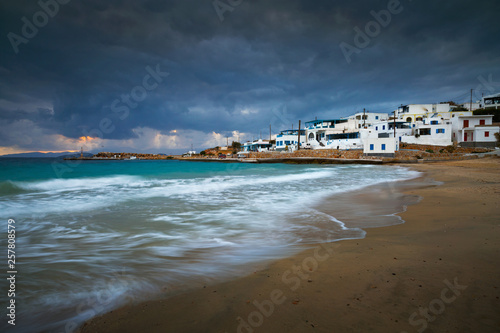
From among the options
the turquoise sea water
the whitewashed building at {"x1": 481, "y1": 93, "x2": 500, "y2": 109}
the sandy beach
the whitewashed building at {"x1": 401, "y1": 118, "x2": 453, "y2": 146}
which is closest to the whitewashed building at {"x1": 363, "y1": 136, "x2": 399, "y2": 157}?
the whitewashed building at {"x1": 401, "y1": 118, "x2": 453, "y2": 146}

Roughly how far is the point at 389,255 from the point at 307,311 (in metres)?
2.18

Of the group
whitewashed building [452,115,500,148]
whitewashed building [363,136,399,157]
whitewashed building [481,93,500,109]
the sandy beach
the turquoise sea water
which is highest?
whitewashed building [481,93,500,109]

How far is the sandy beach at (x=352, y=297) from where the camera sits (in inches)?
91.5

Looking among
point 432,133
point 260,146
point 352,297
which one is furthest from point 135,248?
point 260,146

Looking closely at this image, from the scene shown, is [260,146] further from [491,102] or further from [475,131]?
[491,102]

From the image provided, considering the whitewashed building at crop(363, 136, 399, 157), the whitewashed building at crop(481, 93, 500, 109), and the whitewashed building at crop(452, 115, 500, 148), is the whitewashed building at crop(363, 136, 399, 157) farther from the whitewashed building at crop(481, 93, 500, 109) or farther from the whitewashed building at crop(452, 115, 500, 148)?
the whitewashed building at crop(481, 93, 500, 109)

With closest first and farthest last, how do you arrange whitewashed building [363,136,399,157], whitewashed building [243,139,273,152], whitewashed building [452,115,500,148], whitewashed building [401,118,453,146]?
whitewashed building [363,136,399,157] < whitewashed building [452,115,500,148] < whitewashed building [401,118,453,146] < whitewashed building [243,139,273,152]

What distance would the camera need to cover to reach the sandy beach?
7.63ft

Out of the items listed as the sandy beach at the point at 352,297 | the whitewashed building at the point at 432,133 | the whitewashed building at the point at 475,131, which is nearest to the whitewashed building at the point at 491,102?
the whitewashed building at the point at 475,131

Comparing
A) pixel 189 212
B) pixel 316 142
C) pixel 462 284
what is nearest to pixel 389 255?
pixel 462 284

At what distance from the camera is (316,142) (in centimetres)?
6259

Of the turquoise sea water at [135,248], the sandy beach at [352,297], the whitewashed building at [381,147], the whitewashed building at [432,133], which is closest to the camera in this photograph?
the sandy beach at [352,297]

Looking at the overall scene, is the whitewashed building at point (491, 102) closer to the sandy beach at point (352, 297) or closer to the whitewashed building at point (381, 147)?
the whitewashed building at point (381, 147)

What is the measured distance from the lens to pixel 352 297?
8.97 feet
